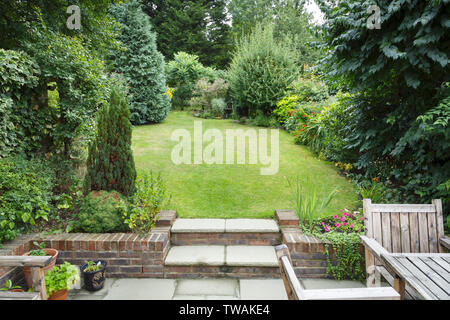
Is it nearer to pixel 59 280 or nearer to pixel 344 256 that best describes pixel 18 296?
pixel 59 280

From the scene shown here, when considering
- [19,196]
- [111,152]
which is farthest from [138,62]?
[19,196]

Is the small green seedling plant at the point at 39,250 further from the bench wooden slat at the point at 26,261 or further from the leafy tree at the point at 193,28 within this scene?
the leafy tree at the point at 193,28

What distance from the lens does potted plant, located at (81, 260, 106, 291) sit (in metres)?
2.64

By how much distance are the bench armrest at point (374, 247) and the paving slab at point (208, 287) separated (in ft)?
4.11

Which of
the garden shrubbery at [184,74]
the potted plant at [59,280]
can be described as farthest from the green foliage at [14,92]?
the garden shrubbery at [184,74]

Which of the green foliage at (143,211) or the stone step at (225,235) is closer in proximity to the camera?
the green foliage at (143,211)

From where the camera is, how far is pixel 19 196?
2918 mm

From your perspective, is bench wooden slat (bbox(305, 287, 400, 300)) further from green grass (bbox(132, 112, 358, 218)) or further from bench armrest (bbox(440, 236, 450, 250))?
green grass (bbox(132, 112, 358, 218))

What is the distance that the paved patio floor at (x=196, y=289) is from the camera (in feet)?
8.52

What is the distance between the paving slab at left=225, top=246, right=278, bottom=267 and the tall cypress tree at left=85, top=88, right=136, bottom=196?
1.46 m

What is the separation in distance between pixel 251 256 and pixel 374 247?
1.28 m
